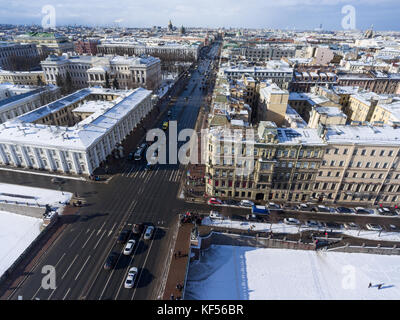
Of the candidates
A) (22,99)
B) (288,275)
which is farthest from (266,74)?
(22,99)

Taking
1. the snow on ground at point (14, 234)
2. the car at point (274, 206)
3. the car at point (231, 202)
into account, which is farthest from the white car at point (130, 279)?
the car at point (274, 206)

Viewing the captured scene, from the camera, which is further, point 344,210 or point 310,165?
point 344,210

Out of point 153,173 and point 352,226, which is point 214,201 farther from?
point 352,226

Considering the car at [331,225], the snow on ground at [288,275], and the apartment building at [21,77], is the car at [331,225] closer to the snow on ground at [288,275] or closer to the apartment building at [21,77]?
the snow on ground at [288,275]

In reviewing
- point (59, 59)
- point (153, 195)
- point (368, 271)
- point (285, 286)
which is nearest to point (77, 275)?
point (153, 195)

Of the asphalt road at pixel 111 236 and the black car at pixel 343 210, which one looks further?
the black car at pixel 343 210

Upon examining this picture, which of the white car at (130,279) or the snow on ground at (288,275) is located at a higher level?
the white car at (130,279)
